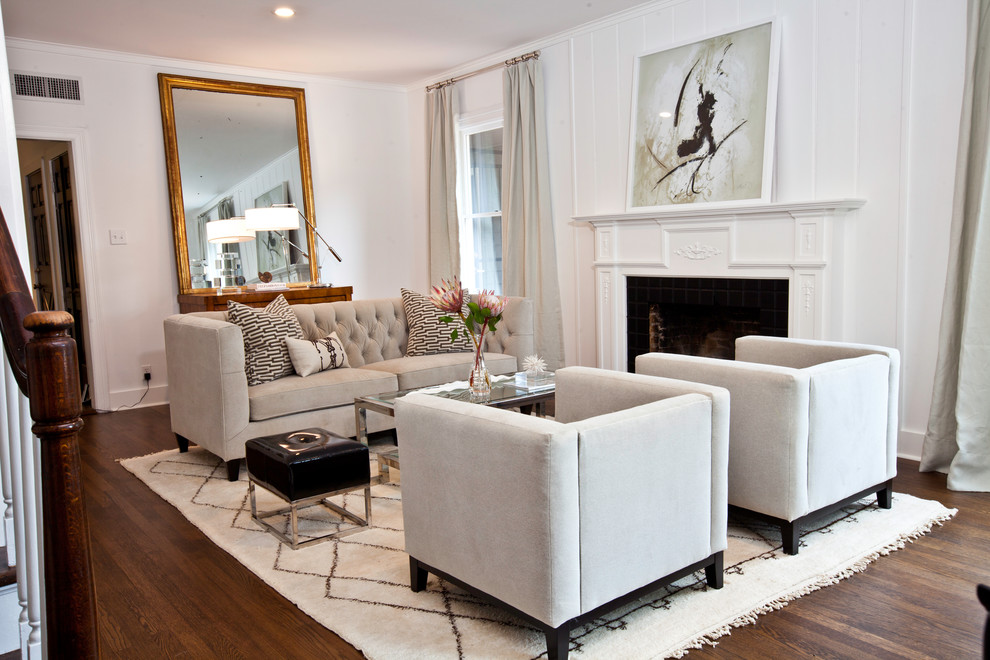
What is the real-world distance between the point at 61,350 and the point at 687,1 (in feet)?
15.2

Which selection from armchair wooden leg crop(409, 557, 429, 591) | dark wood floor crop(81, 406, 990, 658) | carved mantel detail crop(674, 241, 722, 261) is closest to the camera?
dark wood floor crop(81, 406, 990, 658)

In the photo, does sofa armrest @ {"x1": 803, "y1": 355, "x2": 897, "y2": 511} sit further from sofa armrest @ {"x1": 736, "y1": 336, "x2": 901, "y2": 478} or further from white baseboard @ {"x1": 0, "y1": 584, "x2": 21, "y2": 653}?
white baseboard @ {"x1": 0, "y1": 584, "x2": 21, "y2": 653}

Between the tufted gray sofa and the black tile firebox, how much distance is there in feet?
2.60

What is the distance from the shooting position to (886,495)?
313 centimetres

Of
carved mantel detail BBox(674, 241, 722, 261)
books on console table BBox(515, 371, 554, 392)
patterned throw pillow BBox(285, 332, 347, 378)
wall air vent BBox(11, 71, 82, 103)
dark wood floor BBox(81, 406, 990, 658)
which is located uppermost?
wall air vent BBox(11, 71, 82, 103)

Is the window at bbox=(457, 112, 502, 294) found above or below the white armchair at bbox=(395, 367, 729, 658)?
above

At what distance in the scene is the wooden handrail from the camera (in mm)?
1038

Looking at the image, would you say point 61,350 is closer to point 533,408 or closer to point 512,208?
point 533,408

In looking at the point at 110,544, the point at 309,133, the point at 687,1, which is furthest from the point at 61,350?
the point at 309,133

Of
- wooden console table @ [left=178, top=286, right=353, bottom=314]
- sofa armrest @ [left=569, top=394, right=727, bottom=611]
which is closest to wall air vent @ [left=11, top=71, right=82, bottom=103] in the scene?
wooden console table @ [left=178, top=286, right=353, bottom=314]

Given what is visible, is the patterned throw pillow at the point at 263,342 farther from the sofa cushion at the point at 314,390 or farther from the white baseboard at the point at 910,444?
the white baseboard at the point at 910,444

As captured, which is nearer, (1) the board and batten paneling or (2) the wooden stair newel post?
(2) the wooden stair newel post

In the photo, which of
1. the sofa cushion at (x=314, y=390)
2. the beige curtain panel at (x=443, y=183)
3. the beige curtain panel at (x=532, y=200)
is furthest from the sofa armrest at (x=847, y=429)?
the beige curtain panel at (x=443, y=183)

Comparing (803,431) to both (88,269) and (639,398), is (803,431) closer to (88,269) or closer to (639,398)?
(639,398)
